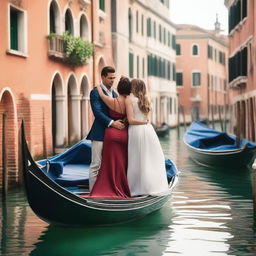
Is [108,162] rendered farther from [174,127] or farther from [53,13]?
[174,127]

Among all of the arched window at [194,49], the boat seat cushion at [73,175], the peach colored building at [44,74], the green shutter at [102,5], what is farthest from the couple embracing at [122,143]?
the arched window at [194,49]

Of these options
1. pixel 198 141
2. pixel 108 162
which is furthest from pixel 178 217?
pixel 198 141

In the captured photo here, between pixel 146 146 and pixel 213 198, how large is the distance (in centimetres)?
245

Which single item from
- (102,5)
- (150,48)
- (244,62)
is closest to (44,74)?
(102,5)

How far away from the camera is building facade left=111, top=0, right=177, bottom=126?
61.4 ft

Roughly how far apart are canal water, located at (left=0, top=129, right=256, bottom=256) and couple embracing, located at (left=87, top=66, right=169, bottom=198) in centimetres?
36

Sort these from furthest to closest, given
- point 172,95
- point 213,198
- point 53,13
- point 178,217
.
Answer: point 172,95
point 53,13
point 213,198
point 178,217

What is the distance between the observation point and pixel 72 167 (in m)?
8.24

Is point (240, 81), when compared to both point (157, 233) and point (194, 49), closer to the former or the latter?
point (157, 233)

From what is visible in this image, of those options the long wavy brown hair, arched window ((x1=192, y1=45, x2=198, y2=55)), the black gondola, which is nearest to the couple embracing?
the long wavy brown hair

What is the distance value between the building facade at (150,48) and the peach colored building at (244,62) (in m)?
2.85

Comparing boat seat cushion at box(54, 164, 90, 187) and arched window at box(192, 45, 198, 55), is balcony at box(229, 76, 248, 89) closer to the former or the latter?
boat seat cushion at box(54, 164, 90, 187)

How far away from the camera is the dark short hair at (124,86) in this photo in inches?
231

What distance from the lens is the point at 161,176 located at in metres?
6.27
